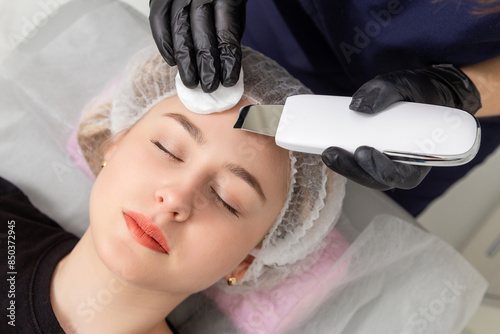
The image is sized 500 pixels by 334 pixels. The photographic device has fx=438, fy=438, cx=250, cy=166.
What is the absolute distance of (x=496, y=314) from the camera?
150 centimetres

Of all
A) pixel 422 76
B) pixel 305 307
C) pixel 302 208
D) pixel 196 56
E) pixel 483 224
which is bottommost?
pixel 483 224

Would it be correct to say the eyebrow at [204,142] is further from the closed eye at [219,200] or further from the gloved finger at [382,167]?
the gloved finger at [382,167]

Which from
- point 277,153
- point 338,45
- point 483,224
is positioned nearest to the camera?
point 277,153

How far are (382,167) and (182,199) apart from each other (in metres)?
0.41

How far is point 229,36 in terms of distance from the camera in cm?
102

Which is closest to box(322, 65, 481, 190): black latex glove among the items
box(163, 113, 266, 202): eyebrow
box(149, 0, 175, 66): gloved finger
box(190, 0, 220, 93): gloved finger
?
box(163, 113, 266, 202): eyebrow

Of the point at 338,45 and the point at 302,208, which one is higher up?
the point at 338,45

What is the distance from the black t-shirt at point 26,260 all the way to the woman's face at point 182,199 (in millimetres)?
297

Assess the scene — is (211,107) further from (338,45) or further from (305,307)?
(305,307)

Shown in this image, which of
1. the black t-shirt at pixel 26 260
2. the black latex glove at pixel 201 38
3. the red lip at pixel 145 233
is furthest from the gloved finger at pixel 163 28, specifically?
the black t-shirt at pixel 26 260

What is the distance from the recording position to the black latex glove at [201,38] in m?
0.97

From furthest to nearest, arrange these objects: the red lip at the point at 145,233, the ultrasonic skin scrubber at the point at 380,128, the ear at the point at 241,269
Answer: the ear at the point at 241,269 < the red lip at the point at 145,233 < the ultrasonic skin scrubber at the point at 380,128

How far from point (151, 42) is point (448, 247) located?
1.20 metres

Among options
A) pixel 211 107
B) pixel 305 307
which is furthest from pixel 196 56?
pixel 305 307
